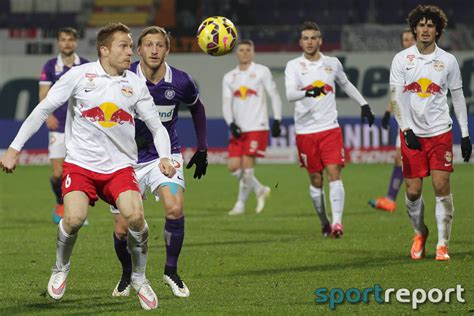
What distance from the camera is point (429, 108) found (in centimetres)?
1122

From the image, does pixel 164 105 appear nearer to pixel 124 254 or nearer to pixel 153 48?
pixel 153 48

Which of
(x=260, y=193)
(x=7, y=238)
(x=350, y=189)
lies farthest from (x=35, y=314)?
(x=350, y=189)

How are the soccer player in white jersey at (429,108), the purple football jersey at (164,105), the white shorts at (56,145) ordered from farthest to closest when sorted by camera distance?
the white shorts at (56,145)
the soccer player in white jersey at (429,108)
the purple football jersey at (164,105)

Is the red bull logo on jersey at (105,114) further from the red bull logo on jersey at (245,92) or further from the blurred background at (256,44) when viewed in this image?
the blurred background at (256,44)

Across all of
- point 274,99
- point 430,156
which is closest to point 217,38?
point 430,156

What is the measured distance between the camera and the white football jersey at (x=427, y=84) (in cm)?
1118

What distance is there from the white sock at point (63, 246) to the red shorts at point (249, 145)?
9.18 metres

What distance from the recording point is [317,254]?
1198 centimetres

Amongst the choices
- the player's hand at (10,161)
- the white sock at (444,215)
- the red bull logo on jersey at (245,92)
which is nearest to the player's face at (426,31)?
the white sock at (444,215)

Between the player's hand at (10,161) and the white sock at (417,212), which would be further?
the white sock at (417,212)

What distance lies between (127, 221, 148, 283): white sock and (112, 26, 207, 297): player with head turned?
2.26 feet

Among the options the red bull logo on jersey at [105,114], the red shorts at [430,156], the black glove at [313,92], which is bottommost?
the red shorts at [430,156]

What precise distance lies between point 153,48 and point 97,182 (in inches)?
58.5

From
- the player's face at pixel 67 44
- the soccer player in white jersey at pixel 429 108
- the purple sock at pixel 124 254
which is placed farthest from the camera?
the player's face at pixel 67 44
